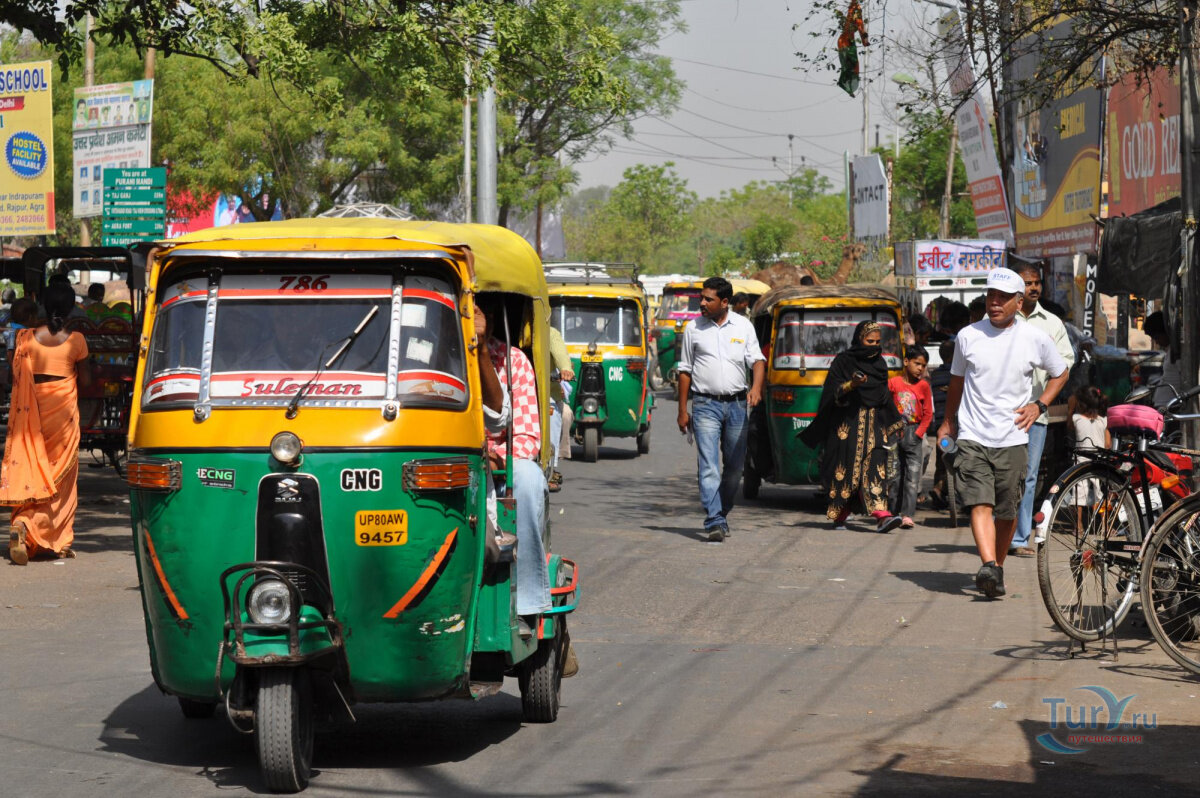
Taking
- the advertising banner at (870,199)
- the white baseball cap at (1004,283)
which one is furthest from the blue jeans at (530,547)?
the advertising banner at (870,199)

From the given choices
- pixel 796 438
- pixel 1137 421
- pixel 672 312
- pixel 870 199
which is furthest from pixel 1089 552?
pixel 870 199

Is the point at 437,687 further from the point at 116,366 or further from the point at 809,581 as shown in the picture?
the point at 116,366

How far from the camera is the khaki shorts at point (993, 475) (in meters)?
9.73

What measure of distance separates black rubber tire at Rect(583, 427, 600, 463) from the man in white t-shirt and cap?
11.0 metres

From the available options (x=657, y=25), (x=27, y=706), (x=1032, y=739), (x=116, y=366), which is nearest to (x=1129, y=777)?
(x=1032, y=739)

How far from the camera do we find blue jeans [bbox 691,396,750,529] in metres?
12.9

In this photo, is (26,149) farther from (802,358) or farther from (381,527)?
(381,527)

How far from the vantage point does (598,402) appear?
20.8m

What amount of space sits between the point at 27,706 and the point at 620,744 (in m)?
2.74

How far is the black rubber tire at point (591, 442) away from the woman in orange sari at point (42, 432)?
9619 mm

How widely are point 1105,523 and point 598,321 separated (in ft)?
45.6

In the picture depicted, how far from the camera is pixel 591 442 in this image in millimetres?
20719

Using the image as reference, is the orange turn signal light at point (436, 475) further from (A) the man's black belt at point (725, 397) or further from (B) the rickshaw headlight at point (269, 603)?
(A) the man's black belt at point (725, 397)

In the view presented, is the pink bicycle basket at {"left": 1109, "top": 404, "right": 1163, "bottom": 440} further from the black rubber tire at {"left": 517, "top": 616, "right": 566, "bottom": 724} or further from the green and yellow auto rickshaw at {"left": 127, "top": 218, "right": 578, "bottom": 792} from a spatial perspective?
the green and yellow auto rickshaw at {"left": 127, "top": 218, "right": 578, "bottom": 792}
